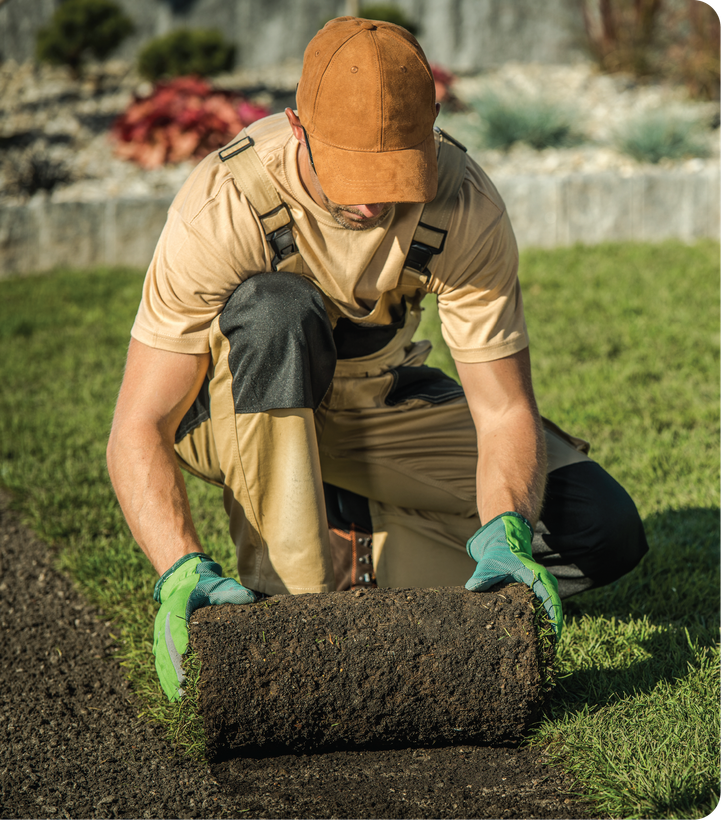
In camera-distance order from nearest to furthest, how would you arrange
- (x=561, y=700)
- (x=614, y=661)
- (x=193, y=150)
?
1. (x=561, y=700)
2. (x=614, y=661)
3. (x=193, y=150)

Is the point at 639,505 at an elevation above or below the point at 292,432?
below

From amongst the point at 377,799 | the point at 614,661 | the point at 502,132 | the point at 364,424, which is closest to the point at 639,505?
the point at 614,661

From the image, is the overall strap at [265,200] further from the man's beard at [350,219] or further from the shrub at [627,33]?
the shrub at [627,33]

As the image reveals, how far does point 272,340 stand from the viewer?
222 cm

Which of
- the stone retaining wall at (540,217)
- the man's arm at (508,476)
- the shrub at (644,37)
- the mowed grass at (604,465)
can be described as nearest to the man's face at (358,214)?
Answer: the man's arm at (508,476)

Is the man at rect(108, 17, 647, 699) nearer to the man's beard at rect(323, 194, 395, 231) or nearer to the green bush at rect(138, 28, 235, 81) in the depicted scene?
the man's beard at rect(323, 194, 395, 231)

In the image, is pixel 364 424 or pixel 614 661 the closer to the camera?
pixel 614 661

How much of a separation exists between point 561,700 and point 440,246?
1.26 meters

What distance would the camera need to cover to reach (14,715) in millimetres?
2273

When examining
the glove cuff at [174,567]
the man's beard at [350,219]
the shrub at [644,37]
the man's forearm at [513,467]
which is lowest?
the glove cuff at [174,567]

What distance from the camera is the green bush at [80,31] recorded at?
9.55 meters

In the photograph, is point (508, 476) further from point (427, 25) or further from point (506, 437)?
point (427, 25)

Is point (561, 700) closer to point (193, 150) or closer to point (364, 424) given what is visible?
point (364, 424)

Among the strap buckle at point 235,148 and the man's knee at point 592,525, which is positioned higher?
the strap buckle at point 235,148
